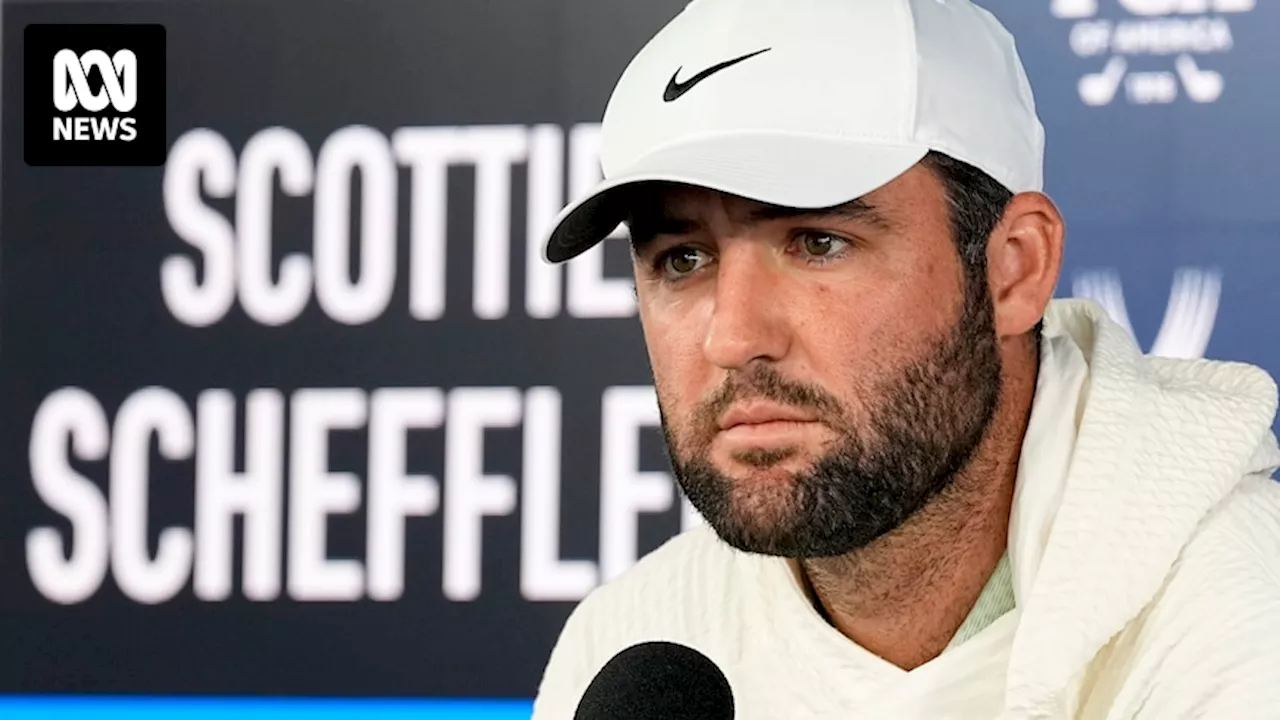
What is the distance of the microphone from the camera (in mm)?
1061

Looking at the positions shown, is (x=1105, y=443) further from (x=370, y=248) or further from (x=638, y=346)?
(x=370, y=248)

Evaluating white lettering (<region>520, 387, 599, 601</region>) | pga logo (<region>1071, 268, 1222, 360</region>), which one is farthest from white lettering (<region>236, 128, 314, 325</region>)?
pga logo (<region>1071, 268, 1222, 360</region>)

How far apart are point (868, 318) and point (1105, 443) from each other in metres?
0.17

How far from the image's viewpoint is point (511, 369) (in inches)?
93.0

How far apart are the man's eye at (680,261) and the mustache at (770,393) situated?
0.32 feet

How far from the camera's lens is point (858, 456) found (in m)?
1.20

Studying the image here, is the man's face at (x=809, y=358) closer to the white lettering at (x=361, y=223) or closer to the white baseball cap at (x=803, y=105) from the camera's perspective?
the white baseball cap at (x=803, y=105)

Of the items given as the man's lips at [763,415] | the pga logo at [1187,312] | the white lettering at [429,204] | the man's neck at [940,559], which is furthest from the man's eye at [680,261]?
the white lettering at [429,204]

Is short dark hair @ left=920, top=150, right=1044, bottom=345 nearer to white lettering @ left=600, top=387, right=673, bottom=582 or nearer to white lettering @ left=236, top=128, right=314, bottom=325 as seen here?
white lettering @ left=600, top=387, right=673, bottom=582

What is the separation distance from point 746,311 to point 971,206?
7.7 inches

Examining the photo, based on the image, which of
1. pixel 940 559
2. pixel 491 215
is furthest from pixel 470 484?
pixel 940 559

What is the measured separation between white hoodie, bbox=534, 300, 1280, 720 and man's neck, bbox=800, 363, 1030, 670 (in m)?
0.04

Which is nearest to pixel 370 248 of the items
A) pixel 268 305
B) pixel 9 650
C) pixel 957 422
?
pixel 268 305

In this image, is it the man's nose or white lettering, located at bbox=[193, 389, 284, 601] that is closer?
the man's nose
